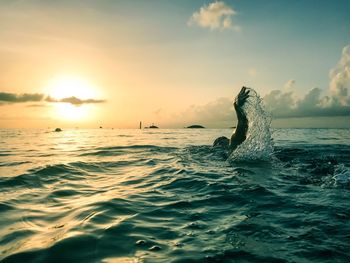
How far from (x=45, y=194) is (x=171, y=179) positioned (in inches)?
149

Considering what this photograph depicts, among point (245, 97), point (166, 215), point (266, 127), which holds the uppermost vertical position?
point (245, 97)

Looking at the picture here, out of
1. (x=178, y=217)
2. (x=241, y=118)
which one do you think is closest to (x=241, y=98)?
(x=241, y=118)

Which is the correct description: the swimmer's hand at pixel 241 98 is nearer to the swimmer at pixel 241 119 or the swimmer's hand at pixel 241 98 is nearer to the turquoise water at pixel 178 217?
the swimmer at pixel 241 119

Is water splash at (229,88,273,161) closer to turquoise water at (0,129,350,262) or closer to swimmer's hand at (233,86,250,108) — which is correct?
swimmer's hand at (233,86,250,108)

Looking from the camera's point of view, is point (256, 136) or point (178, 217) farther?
point (256, 136)

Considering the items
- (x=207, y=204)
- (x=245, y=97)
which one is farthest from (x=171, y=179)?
(x=245, y=97)

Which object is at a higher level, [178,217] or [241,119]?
[241,119]

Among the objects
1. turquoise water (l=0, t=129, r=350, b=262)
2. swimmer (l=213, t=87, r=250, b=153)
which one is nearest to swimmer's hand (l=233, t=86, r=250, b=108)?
swimmer (l=213, t=87, r=250, b=153)

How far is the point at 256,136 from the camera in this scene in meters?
14.5

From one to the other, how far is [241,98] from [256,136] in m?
2.01

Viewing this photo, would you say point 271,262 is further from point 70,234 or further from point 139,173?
point 139,173

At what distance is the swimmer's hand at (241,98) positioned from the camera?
14.9m

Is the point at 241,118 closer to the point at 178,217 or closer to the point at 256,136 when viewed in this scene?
the point at 256,136

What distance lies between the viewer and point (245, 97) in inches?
591
